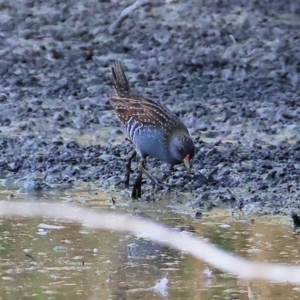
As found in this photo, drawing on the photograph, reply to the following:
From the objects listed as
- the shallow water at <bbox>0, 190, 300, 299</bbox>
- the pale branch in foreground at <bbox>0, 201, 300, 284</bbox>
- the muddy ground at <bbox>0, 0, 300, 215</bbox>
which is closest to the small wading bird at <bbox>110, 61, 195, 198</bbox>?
the muddy ground at <bbox>0, 0, 300, 215</bbox>

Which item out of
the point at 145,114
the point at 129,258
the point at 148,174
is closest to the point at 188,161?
the point at 148,174

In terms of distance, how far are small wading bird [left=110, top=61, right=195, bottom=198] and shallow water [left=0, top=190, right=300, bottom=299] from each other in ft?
1.47

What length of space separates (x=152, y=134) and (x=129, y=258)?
1966mm

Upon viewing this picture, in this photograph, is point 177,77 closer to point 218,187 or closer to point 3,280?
point 218,187

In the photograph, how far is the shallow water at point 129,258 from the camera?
5137 millimetres

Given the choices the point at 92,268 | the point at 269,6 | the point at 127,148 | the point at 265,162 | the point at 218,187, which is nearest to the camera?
the point at 92,268

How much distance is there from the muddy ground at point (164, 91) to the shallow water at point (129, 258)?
0.49m

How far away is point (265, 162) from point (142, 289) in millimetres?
3409

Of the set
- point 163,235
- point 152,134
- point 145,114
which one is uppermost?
point 145,114

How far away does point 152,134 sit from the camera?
7.64 meters

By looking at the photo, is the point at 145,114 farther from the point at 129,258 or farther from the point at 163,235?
the point at 129,258

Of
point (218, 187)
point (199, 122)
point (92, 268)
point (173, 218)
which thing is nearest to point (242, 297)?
point (92, 268)

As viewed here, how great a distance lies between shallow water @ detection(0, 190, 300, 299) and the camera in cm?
514

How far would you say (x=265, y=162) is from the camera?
27.6ft
